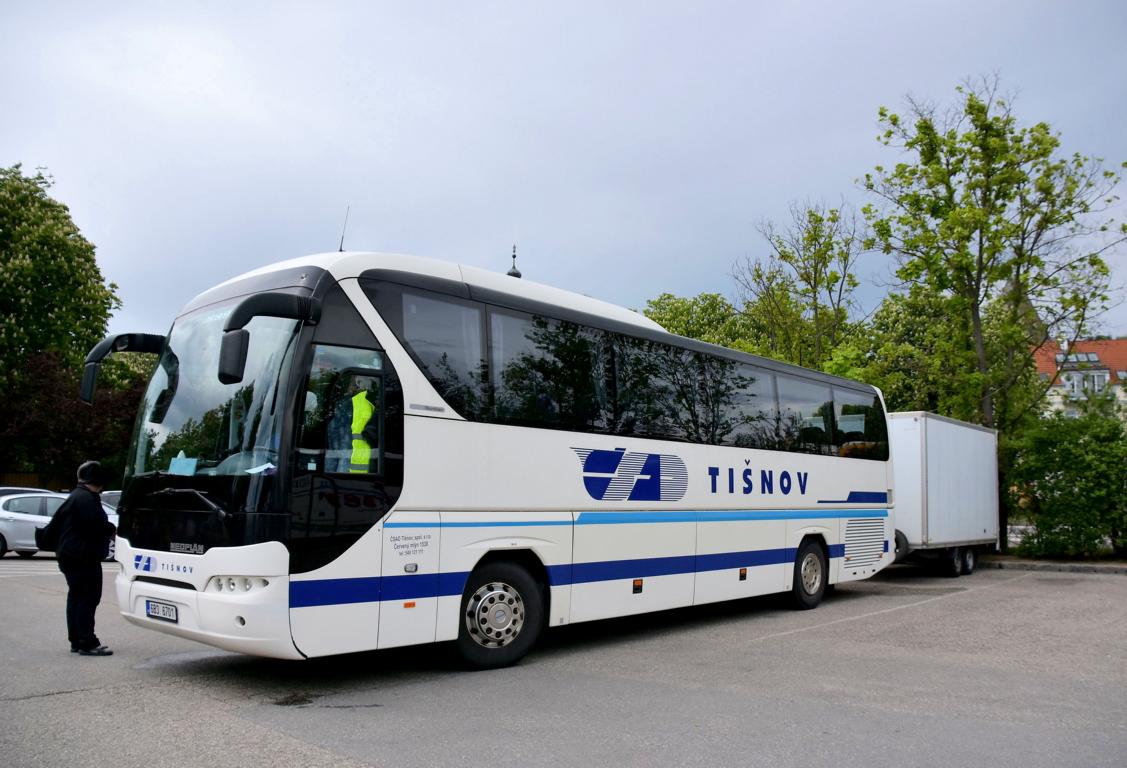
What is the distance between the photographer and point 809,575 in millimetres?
13711

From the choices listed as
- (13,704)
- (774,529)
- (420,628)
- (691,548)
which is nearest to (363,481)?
(420,628)

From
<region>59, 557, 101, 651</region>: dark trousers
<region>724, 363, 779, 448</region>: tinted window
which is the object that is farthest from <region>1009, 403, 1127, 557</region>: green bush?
<region>59, 557, 101, 651</region>: dark trousers

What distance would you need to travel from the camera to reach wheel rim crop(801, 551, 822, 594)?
13562 mm

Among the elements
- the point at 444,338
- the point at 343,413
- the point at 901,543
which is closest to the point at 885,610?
the point at 901,543

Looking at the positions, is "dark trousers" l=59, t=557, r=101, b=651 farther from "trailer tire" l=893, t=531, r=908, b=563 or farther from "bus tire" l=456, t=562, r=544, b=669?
"trailer tire" l=893, t=531, r=908, b=563

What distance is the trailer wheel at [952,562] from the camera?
1958 cm

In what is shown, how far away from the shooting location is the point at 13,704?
21.5 feet

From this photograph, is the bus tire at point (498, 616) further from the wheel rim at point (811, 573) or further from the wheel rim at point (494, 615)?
the wheel rim at point (811, 573)

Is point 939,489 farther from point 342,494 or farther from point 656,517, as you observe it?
point 342,494

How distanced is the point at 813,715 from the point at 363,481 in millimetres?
3785

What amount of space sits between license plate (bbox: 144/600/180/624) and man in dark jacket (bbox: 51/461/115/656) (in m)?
1.54

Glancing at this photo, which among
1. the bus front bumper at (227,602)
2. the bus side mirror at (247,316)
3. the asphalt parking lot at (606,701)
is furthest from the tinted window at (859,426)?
the bus front bumper at (227,602)

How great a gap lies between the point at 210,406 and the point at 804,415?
8.85m

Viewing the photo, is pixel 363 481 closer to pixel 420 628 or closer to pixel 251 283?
pixel 420 628
